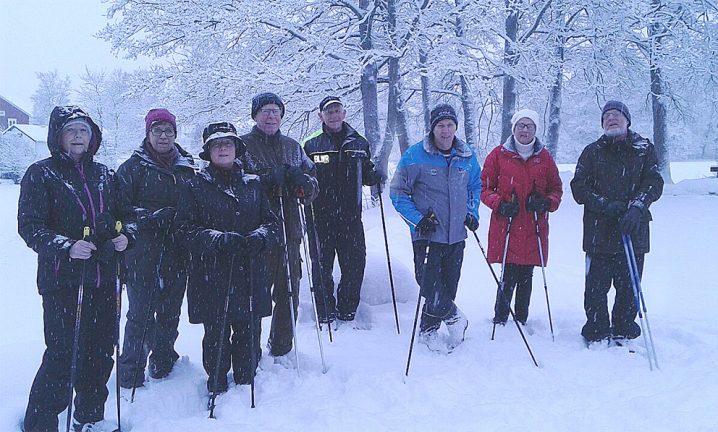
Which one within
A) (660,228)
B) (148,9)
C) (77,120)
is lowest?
(660,228)

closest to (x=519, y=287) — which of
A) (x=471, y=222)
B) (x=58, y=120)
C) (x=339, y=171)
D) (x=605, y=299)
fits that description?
(x=605, y=299)

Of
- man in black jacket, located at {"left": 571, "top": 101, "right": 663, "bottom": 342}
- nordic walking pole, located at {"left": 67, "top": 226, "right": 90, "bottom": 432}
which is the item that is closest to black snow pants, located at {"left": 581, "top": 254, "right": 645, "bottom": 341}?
man in black jacket, located at {"left": 571, "top": 101, "right": 663, "bottom": 342}

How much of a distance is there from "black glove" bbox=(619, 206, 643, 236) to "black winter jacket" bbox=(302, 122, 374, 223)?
2295 millimetres

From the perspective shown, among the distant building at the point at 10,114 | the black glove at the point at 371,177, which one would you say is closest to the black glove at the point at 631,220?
the black glove at the point at 371,177

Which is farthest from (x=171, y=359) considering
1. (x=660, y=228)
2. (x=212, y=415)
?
(x=660, y=228)

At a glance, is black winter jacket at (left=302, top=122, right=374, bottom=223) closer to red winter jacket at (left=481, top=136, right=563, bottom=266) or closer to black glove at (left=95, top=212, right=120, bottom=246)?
red winter jacket at (left=481, top=136, right=563, bottom=266)

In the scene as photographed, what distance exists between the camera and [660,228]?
34.1 ft

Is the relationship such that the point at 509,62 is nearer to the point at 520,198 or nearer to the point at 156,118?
the point at 520,198

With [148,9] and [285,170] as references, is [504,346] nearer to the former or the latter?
[285,170]

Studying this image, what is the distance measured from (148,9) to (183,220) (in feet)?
30.2

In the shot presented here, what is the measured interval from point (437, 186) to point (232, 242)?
1.90 m

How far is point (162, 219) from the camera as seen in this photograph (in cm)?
355

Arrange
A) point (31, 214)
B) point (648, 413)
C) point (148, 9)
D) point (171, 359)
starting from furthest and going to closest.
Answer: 1. point (148, 9)
2. point (171, 359)
3. point (648, 413)
4. point (31, 214)

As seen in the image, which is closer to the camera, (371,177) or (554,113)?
(371,177)
